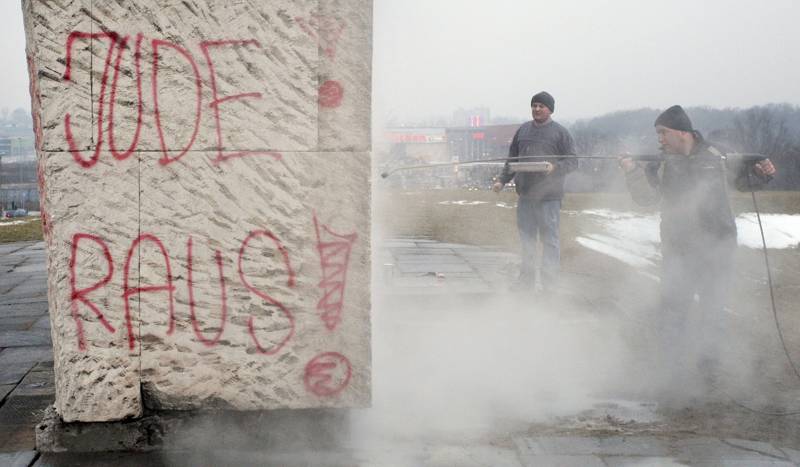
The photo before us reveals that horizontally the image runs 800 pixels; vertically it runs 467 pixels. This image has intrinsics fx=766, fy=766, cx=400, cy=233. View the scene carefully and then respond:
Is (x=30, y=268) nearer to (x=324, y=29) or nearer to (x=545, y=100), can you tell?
(x=545, y=100)

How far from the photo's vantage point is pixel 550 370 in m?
4.79

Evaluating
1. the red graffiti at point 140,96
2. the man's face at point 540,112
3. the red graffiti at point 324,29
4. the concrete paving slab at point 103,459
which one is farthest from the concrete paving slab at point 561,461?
the man's face at point 540,112

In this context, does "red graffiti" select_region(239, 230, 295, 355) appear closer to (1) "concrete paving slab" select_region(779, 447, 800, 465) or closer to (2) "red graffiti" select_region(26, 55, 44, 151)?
(2) "red graffiti" select_region(26, 55, 44, 151)

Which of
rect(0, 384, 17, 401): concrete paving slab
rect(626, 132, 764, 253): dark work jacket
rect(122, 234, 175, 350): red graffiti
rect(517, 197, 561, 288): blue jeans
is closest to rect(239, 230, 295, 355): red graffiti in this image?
rect(122, 234, 175, 350): red graffiti

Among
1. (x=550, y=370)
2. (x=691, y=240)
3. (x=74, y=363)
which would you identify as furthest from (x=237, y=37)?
(x=691, y=240)

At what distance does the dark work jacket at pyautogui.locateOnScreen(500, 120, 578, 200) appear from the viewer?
23.1 feet

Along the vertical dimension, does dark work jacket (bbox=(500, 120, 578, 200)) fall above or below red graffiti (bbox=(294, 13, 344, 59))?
below

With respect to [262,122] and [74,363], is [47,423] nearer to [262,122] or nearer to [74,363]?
[74,363]

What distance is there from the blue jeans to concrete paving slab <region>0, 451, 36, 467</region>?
4822 millimetres

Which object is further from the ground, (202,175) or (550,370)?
(202,175)

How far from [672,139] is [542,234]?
204 cm

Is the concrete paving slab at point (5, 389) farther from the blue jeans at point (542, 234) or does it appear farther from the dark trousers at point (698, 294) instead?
the blue jeans at point (542, 234)

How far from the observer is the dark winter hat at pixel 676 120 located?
5316mm

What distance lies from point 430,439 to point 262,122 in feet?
5.28
